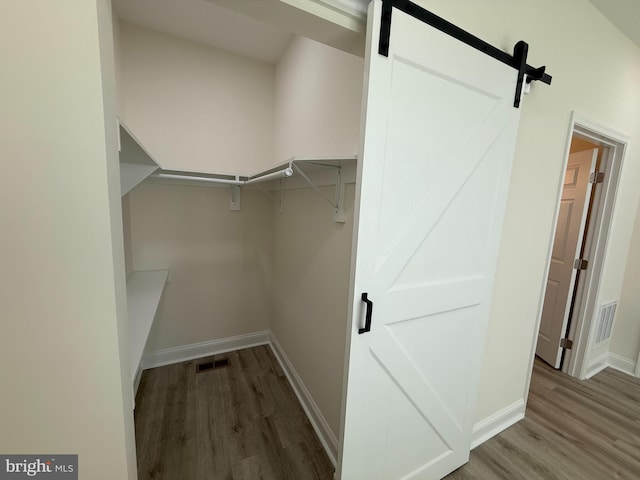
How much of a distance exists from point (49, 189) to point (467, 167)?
1442mm

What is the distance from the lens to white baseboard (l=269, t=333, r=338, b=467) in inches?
58.2

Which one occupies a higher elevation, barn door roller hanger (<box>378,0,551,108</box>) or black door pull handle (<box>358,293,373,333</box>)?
barn door roller hanger (<box>378,0,551,108</box>)

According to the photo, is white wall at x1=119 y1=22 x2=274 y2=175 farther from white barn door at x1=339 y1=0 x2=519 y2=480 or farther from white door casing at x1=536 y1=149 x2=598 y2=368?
white door casing at x1=536 y1=149 x2=598 y2=368

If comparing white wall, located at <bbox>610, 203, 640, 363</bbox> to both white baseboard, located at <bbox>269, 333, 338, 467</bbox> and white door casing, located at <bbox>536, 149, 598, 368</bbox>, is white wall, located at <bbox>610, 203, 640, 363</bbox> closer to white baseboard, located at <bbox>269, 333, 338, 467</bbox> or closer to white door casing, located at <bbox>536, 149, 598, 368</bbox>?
white door casing, located at <bbox>536, 149, 598, 368</bbox>

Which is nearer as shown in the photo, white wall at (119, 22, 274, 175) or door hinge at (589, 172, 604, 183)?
white wall at (119, 22, 274, 175)

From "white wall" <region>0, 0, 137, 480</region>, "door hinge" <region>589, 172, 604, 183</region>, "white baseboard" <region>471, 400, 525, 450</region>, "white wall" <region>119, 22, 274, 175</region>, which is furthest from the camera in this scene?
"door hinge" <region>589, 172, 604, 183</region>

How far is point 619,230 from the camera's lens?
7.00 feet

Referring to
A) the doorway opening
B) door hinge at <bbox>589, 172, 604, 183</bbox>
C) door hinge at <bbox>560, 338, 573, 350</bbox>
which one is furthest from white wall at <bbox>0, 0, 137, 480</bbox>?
door hinge at <bbox>560, 338, 573, 350</bbox>

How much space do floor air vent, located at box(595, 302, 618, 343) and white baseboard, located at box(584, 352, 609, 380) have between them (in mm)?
207

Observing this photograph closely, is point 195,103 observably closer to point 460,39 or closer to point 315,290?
point 315,290

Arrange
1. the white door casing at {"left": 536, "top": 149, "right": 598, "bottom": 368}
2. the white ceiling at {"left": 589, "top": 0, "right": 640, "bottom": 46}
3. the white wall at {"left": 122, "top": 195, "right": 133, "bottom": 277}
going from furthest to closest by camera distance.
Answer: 1. the white door casing at {"left": 536, "top": 149, "right": 598, "bottom": 368}
2. the white wall at {"left": 122, "top": 195, "right": 133, "bottom": 277}
3. the white ceiling at {"left": 589, "top": 0, "right": 640, "bottom": 46}

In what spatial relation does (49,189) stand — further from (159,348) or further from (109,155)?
(159,348)

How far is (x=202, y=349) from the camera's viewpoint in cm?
240

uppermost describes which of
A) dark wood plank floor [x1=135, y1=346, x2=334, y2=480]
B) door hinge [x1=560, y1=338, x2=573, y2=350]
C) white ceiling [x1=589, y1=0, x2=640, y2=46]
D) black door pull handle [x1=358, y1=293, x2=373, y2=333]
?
white ceiling [x1=589, y1=0, x2=640, y2=46]
